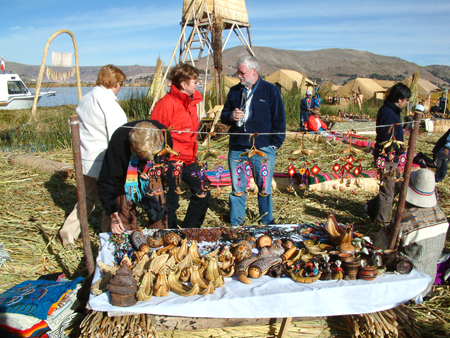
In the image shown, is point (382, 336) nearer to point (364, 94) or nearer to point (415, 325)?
point (415, 325)

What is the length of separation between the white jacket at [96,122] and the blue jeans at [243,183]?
135 cm

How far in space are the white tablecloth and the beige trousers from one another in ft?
3.94

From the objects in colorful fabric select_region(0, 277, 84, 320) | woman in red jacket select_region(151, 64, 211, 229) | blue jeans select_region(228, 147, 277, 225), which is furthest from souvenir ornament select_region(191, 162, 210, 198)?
colorful fabric select_region(0, 277, 84, 320)

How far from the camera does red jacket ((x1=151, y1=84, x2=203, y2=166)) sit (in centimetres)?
337

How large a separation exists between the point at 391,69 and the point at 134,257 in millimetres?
101759

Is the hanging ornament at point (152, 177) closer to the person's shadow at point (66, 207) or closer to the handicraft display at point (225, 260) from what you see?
the handicraft display at point (225, 260)

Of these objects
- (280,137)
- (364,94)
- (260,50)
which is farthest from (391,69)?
(280,137)

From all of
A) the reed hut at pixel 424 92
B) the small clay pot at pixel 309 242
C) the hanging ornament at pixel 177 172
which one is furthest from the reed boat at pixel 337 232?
the reed hut at pixel 424 92

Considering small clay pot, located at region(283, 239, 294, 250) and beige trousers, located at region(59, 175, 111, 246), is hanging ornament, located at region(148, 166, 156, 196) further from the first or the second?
small clay pot, located at region(283, 239, 294, 250)

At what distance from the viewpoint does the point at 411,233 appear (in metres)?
2.67

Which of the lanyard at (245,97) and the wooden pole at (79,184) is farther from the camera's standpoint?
the lanyard at (245,97)

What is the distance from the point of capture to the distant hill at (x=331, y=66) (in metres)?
77.0

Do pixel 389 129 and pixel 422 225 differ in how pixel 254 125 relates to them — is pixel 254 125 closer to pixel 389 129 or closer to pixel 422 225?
pixel 389 129

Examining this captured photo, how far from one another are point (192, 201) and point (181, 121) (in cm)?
95
